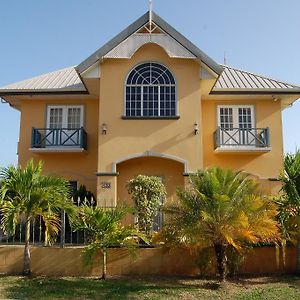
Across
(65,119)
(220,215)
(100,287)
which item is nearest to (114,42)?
(65,119)

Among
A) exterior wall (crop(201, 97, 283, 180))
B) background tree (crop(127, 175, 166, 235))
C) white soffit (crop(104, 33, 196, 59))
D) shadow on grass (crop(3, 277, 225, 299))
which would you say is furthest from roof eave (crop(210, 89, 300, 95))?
shadow on grass (crop(3, 277, 225, 299))

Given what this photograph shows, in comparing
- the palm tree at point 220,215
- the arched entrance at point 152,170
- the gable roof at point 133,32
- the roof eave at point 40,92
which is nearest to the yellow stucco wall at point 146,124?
the gable roof at point 133,32

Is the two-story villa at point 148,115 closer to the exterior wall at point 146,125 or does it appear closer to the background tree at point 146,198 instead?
the exterior wall at point 146,125

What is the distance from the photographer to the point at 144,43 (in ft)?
58.4

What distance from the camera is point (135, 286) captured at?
10289 mm

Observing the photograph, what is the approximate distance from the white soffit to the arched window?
923 millimetres

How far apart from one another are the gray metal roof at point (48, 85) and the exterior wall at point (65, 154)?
693 mm

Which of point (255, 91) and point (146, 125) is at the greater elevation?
point (255, 91)

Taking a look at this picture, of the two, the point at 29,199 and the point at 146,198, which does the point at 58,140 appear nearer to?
the point at 146,198

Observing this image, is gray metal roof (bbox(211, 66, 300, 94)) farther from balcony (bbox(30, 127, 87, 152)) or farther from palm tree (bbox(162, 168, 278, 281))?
palm tree (bbox(162, 168, 278, 281))

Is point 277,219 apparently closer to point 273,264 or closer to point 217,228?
point 273,264

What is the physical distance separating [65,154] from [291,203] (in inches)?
482

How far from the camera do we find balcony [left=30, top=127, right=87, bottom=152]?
1933 cm

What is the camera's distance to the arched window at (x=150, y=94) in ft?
59.4
